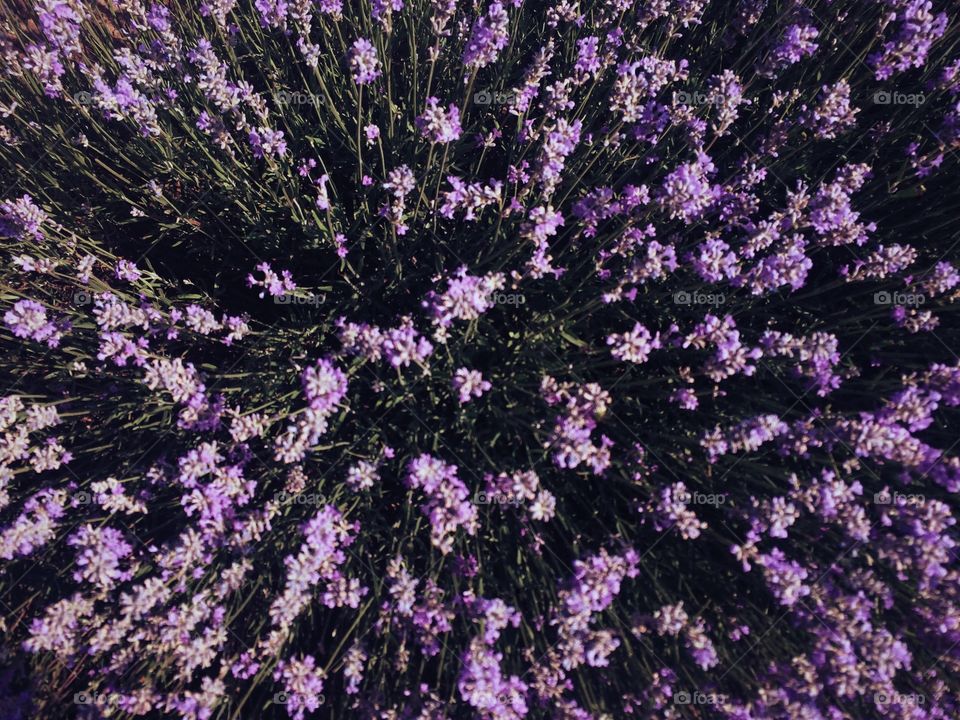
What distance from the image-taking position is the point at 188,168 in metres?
3.79

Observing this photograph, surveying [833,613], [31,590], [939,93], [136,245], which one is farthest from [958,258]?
[31,590]

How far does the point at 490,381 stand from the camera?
10.6ft

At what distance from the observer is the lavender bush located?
2553mm

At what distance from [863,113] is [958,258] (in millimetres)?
1216

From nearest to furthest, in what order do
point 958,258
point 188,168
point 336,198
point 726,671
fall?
1. point 726,671
2. point 958,258
3. point 336,198
4. point 188,168

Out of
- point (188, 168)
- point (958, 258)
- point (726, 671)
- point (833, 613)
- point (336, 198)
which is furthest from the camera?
point (188, 168)

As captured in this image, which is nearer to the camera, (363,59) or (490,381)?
(363,59)

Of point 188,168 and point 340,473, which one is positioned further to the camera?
point 188,168

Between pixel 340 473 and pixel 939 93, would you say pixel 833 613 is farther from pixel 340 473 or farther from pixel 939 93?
pixel 939 93

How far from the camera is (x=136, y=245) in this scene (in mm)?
3938

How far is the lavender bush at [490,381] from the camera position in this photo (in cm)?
255

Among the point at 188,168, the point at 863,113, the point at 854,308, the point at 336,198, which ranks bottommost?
the point at 854,308

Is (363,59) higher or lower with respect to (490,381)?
higher

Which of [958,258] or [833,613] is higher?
[958,258]
